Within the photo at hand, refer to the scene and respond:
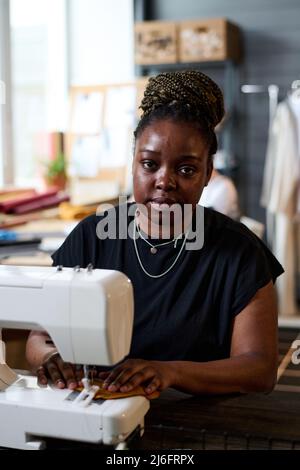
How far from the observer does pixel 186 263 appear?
158 centimetres

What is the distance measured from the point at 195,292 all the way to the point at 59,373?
39 cm

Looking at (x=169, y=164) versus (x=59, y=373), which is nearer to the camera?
(x=59, y=373)

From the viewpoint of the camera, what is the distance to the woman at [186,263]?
1.46 m

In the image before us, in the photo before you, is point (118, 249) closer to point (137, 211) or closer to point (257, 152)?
point (137, 211)

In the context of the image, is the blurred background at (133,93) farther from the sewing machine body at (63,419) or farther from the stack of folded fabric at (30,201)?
the sewing machine body at (63,419)

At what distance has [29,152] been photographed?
17.0 feet

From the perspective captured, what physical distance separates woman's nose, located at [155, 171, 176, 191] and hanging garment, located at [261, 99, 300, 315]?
3.44 metres

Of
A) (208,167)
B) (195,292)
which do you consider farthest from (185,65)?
(195,292)

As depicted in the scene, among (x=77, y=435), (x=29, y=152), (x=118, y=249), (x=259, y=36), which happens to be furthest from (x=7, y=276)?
(x=259, y=36)

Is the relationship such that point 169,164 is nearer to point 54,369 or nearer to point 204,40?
point 54,369

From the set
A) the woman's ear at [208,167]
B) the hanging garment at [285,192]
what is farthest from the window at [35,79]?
the woman's ear at [208,167]

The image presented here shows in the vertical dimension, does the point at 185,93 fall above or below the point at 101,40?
below

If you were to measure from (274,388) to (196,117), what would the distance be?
0.60 m

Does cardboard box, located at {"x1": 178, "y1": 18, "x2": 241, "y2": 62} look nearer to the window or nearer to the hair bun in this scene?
the window
